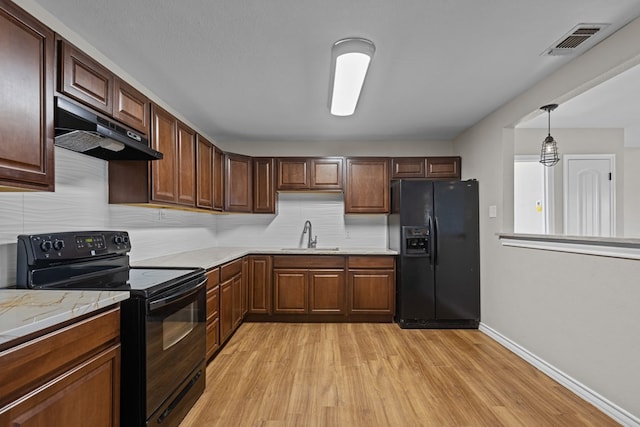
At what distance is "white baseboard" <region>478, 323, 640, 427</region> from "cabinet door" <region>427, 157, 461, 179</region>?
6.52ft


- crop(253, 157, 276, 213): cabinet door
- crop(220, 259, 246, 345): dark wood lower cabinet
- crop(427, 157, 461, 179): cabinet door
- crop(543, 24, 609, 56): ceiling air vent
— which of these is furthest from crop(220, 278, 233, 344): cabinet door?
crop(543, 24, 609, 56): ceiling air vent

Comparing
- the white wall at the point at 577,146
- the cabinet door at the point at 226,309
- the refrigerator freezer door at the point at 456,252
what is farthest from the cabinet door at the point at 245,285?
the white wall at the point at 577,146

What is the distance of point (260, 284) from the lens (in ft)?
13.1

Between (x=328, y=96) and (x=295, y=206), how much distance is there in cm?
199

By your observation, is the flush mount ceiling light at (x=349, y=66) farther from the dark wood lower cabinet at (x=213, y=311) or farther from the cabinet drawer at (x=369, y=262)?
the cabinet drawer at (x=369, y=262)

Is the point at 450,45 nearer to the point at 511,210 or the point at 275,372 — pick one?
the point at 511,210

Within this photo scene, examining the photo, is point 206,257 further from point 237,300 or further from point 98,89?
point 98,89

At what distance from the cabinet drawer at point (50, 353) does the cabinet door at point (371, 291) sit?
287cm

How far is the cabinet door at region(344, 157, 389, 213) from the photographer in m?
4.31

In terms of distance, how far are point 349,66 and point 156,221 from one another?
2192 millimetres

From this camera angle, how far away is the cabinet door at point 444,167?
4.34m

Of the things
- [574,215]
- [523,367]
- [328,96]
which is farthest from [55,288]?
[574,215]

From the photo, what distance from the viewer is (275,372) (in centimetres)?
265

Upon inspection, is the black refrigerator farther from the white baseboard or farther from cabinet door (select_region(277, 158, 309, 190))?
cabinet door (select_region(277, 158, 309, 190))
